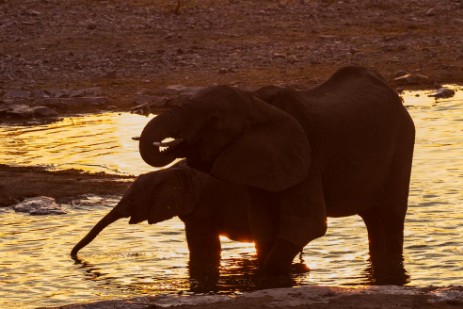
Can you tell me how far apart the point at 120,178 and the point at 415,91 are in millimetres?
8197

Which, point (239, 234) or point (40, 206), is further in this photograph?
point (40, 206)

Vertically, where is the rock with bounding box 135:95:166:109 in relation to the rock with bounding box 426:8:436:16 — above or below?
below

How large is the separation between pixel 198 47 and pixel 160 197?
1514cm

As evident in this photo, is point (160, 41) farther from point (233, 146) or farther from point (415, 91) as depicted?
point (233, 146)

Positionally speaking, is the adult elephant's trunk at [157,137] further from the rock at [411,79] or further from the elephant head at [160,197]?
the rock at [411,79]

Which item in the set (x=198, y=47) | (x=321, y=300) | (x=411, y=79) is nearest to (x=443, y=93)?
(x=411, y=79)

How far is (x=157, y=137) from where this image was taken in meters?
7.88

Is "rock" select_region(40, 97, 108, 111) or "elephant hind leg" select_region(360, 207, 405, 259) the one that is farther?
"rock" select_region(40, 97, 108, 111)

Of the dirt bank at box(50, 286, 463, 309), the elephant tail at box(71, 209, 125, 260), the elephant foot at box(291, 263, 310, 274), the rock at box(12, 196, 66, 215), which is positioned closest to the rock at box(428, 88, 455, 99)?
the rock at box(12, 196, 66, 215)

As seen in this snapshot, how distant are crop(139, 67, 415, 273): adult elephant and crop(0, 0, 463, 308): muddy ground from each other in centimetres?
1053

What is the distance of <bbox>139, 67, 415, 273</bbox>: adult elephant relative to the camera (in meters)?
8.39

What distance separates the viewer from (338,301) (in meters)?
7.47

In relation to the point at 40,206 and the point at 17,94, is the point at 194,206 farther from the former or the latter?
the point at 17,94

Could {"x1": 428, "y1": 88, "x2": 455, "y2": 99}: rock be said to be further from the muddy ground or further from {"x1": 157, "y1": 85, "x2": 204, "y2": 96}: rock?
{"x1": 157, "y1": 85, "x2": 204, "y2": 96}: rock
